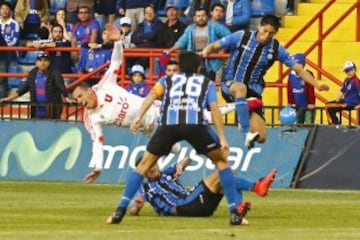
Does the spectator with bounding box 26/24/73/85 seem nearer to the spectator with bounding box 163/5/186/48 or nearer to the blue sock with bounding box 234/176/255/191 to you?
the spectator with bounding box 163/5/186/48

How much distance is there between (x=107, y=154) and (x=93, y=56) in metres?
3.98

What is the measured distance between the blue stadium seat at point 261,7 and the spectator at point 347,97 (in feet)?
12.4

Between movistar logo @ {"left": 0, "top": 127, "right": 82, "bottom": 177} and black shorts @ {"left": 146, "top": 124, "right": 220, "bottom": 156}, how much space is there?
10.3 m

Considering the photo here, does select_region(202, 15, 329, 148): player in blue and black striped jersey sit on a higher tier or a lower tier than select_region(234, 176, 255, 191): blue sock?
higher

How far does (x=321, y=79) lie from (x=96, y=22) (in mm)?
4811

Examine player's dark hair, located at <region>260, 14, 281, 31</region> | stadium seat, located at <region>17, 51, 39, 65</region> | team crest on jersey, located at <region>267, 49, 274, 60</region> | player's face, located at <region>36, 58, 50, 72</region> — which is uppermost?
player's dark hair, located at <region>260, 14, 281, 31</region>

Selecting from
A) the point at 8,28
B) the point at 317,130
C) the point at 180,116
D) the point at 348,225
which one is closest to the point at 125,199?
the point at 180,116

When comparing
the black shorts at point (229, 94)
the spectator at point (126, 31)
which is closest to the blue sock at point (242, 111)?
the black shorts at point (229, 94)

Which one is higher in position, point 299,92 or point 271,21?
point 271,21

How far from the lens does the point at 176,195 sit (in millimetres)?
18891

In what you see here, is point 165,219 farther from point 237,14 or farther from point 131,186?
point 237,14

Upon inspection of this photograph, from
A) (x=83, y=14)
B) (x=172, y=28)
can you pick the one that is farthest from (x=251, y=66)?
(x=83, y=14)

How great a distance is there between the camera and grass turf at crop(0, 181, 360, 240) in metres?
16.5

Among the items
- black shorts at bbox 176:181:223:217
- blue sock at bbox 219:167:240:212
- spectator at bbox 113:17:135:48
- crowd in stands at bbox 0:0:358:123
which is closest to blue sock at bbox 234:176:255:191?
black shorts at bbox 176:181:223:217
